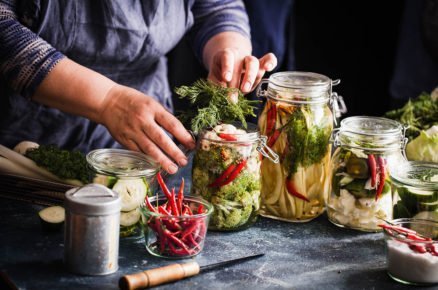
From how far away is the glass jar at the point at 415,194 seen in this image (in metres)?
1.74

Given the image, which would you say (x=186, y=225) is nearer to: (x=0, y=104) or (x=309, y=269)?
(x=309, y=269)

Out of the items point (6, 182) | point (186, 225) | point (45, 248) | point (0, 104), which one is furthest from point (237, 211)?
point (0, 104)

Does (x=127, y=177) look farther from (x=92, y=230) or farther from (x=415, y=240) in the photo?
(x=415, y=240)

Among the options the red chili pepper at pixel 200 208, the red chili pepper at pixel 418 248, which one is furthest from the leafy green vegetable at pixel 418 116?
the red chili pepper at pixel 200 208

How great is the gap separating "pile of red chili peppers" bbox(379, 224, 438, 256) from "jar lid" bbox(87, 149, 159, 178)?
1.82 ft

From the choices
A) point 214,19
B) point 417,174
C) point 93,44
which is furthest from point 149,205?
point 214,19

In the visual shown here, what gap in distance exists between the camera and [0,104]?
2.33 m

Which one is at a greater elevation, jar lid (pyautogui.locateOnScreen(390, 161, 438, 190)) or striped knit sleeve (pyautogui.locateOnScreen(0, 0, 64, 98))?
striped knit sleeve (pyautogui.locateOnScreen(0, 0, 64, 98))

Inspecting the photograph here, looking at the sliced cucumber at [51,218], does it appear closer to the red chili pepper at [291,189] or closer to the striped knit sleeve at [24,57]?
the striped knit sleeve at [24,57]

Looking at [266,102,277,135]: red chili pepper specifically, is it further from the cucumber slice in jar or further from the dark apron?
the dark apron

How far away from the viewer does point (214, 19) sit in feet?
8.23

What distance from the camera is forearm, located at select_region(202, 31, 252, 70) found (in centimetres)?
235

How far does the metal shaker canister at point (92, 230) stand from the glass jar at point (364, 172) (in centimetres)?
60

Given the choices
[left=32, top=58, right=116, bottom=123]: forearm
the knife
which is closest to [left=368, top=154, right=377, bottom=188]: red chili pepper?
the knife
